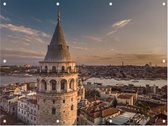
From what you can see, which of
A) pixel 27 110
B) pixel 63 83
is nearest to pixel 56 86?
pixel 63 83

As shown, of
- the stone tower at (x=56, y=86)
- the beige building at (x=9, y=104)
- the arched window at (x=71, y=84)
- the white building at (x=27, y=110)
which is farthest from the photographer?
the beige building at (x=9, y=104)

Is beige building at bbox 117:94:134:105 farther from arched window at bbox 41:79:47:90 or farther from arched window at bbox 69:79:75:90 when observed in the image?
arched window at bbox 41:79:47:90

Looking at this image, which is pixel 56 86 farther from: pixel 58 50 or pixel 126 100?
pixel 126 100

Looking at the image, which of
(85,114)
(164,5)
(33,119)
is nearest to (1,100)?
(33,119)

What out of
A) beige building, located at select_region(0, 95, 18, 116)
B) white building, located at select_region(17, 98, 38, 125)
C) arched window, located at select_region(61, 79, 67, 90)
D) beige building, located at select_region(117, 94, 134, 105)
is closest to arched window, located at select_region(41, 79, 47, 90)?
arched window, located at select_region(61, 79, 67, 90)

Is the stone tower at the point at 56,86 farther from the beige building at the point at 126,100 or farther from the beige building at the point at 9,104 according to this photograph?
the beige building at the point at 126,100

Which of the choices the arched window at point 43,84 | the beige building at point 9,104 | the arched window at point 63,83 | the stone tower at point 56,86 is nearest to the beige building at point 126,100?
the beige building at point 9,104
